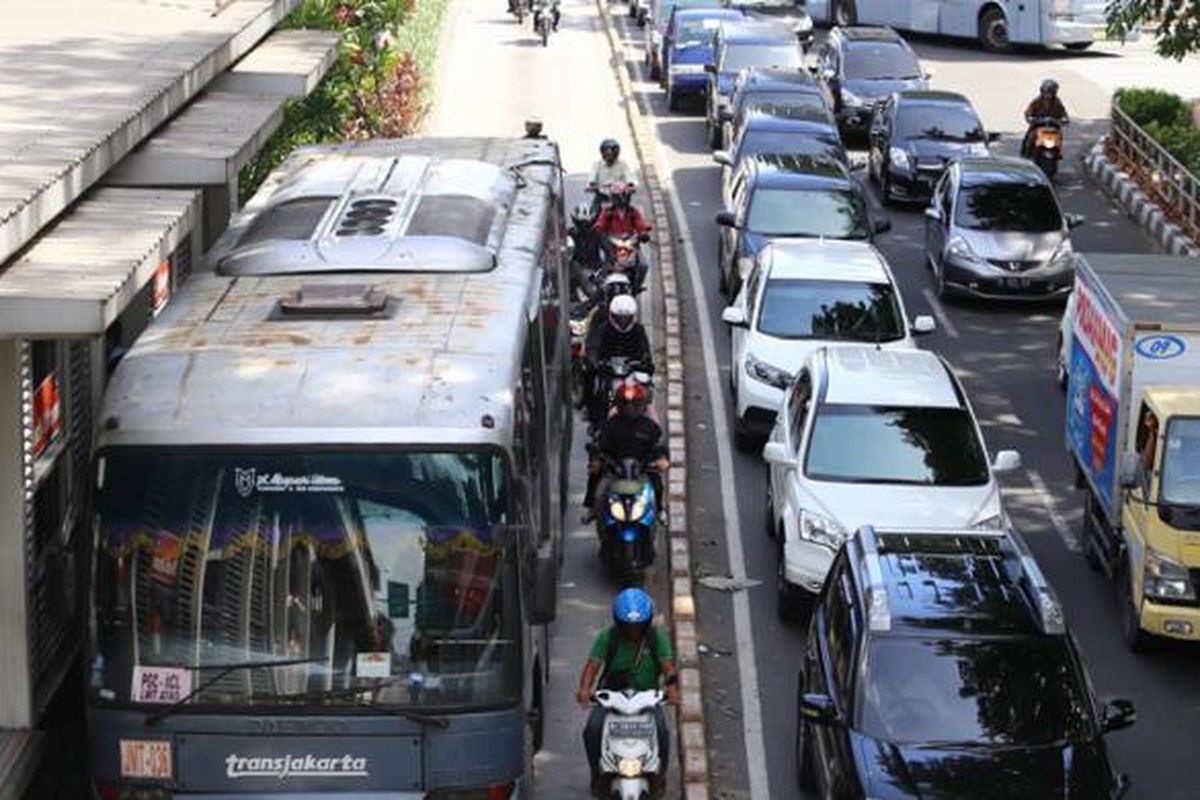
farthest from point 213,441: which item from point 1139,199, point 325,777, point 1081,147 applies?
point 1081,147

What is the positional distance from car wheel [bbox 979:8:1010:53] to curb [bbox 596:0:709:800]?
16526 millimetres

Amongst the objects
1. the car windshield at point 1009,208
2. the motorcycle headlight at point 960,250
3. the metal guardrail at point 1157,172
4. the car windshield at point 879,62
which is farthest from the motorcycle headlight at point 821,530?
the car windshield at point 879,62

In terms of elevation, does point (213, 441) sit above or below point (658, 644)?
above

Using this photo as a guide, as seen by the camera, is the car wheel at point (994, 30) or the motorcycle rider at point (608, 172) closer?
the motorcycle rider at point (608, 172)

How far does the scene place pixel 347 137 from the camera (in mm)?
29141

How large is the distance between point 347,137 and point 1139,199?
11273 millimetres

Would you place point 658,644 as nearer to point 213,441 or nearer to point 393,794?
point 393,794

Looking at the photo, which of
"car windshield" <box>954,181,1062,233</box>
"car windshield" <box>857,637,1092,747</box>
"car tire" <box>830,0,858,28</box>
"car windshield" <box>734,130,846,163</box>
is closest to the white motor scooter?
"car windshield" <box>857,637,1092,747</box>

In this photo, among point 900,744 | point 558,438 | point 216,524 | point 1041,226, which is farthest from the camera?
point 1041,226

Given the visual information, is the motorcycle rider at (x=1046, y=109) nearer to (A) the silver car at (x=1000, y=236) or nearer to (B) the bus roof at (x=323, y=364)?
(A) the silver car at (x=1000, y=236)

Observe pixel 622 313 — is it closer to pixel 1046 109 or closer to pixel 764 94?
pixel 764 94

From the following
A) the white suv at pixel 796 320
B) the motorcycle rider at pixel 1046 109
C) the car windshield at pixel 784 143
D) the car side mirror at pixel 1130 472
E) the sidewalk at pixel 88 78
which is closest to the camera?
the sidewalk at pixel 88 78

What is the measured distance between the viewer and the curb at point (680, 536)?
15.1 meters

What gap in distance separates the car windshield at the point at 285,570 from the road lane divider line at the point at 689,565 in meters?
2.91
